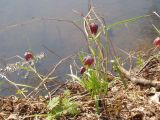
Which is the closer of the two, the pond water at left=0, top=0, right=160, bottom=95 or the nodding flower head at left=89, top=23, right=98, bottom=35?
the nodding flower head at left=89, top=23, right=98, bottom=35

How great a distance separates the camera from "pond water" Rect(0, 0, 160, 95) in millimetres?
3902

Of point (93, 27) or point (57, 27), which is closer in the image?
point (93, 27)

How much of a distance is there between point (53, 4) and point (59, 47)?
36.1 inches

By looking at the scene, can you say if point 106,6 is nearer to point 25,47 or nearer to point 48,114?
point 25,47

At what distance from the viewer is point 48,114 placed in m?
1.94

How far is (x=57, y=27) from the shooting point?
14.0ft

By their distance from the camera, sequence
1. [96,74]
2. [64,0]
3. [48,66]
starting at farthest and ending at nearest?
[64,0], [48,66], [96,74]

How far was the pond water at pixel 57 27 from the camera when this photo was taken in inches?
154

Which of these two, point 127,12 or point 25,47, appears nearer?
point 25,47

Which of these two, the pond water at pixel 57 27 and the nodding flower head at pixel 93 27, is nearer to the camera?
the nodding flower head at pixel 93 27

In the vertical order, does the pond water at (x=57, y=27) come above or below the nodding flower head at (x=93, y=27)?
below

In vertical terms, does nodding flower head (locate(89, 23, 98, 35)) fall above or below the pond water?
above

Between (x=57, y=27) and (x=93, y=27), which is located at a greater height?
(x=93, y=27)

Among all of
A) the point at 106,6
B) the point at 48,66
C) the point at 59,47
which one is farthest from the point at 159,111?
the point at 106,6
